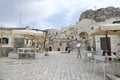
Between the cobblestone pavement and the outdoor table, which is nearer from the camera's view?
the cobblestone pavement

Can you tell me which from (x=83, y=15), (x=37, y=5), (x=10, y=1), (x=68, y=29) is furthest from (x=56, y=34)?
(x=10, y=1)

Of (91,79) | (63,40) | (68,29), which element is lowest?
(91,79)

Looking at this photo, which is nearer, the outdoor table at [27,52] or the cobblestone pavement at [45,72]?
the cobblestone pavement at [45,72]

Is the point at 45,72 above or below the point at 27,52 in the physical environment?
below

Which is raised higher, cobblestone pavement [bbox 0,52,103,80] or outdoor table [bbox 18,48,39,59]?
outdoor table [bbox 18,48,39,59]

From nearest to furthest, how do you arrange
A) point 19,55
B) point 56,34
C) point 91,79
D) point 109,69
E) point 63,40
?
point 91,79
point 109,69
point 19,55
point 63,40
point 56,34

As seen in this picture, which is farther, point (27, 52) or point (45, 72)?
point (27, 52)

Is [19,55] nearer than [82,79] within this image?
No

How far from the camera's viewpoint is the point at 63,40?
4959 cm

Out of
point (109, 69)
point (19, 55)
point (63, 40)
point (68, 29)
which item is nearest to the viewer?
point (109, 69)

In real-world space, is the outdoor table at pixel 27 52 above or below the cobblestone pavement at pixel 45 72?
above

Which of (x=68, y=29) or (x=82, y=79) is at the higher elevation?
(x=68, y=29)

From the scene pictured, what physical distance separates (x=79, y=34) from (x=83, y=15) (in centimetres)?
1908

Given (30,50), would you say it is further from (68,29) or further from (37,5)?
(68,29)
